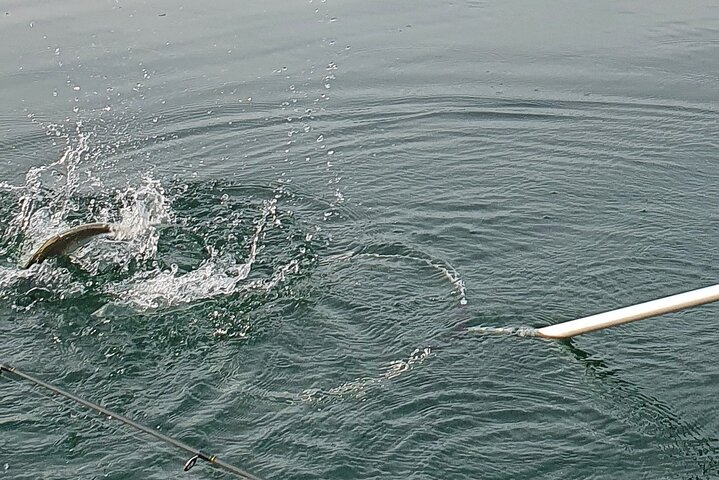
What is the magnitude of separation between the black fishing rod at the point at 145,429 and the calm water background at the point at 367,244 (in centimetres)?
9

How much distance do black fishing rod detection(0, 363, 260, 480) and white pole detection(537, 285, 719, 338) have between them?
2.21 metres

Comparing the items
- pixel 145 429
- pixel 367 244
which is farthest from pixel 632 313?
pixel 145 429

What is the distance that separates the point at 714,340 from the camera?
19.6 feet

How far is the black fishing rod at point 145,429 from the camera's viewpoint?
4.83 m

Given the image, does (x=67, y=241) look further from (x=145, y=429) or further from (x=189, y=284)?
(x=145, y=429)

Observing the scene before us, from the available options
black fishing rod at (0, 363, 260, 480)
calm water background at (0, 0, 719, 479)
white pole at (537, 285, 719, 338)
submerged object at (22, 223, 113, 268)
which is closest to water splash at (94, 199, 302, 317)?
calm water background at (0, 0, 719, 479)

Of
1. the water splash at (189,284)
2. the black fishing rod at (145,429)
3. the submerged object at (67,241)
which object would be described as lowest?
the black fishing rod at (145,429)

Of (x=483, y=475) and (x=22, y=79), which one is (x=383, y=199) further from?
(x=22, y=79)

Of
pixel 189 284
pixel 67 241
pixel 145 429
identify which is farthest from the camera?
pixel 67 241

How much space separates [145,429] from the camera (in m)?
5.12

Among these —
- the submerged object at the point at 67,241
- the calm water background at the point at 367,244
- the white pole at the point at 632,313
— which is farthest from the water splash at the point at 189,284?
the white pole at the point at 632,313

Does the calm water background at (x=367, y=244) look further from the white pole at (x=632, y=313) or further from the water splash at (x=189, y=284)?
the white pole at (x=632, y=313)

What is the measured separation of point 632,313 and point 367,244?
237cm

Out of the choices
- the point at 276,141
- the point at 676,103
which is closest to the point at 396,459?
the point at 276,141
